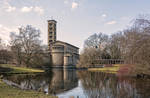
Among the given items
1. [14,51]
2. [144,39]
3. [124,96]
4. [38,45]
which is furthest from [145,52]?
[14,51]

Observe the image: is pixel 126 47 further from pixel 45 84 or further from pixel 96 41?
pixel 96 41

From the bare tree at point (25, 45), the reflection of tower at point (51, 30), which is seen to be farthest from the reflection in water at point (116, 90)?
the reflection of tower at point (51, 30)

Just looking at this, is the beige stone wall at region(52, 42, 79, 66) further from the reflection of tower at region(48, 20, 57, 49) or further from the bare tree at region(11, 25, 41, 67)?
the bare tree at region(11, 25, 41, 67)

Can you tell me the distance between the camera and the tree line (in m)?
14.3

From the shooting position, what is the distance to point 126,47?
20.1 metres

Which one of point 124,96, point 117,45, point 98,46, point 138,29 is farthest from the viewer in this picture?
point 98,46

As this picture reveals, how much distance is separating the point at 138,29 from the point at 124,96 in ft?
24.5

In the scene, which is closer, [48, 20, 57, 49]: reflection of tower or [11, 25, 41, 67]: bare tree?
[11, 25, 41, 67]: bare tree

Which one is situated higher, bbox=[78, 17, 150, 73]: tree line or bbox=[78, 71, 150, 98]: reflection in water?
bbox=[78, 17, 150, 73]: tree line

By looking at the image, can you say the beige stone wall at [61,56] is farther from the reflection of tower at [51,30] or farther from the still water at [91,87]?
the still water at [91,87]

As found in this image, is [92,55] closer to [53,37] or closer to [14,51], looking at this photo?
[14,51]

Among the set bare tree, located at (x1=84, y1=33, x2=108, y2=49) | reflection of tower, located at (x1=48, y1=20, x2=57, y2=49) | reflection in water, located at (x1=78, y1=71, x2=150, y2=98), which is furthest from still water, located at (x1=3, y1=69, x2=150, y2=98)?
reflection of tower, located at (x1=48, y1=20, x2=57, y2=49)

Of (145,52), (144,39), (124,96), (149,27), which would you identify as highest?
(149,27)

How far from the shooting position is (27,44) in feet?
156
